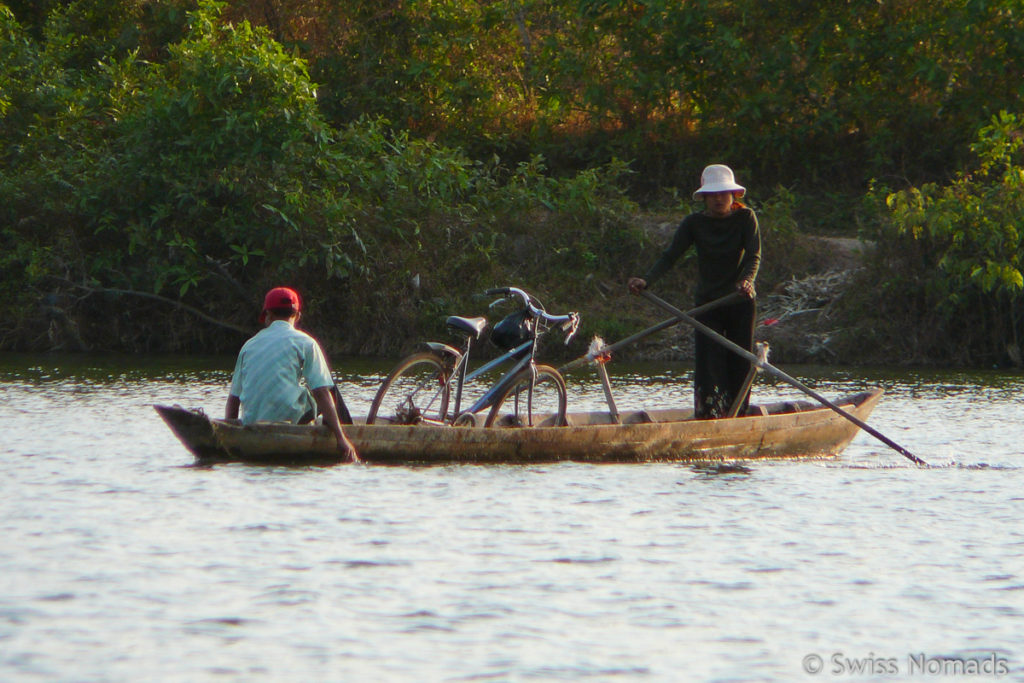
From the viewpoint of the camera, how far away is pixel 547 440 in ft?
33.5

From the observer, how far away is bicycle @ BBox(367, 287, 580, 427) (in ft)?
34.5

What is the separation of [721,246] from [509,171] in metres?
12.4

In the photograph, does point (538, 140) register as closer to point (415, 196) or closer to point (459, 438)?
point (415, 196)

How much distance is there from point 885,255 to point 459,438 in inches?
457

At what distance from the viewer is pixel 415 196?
71.8 feet

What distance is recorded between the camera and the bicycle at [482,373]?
34.5 feet

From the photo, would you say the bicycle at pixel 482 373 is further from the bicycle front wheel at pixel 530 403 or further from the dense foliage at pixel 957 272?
the dense foliage at pixel 957 272

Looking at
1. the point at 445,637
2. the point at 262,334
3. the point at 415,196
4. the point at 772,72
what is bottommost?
the point at 445,637

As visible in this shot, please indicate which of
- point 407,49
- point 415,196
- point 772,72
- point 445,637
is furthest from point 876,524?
point 407,49

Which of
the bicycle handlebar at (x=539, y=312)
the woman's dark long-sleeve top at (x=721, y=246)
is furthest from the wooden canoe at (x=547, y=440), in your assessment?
the woman's dark long-sleeve top at (x=721, y=246)

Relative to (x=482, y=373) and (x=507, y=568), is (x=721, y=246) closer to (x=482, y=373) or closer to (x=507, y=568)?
(x=482, y=373)

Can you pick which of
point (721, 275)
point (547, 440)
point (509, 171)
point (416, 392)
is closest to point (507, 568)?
point (547, 440)

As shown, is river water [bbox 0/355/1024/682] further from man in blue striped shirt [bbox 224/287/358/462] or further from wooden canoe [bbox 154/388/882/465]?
man in blue striped shirt [bbox 224/287/358/462]

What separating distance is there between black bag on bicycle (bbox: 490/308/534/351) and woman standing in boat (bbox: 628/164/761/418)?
0.77m
